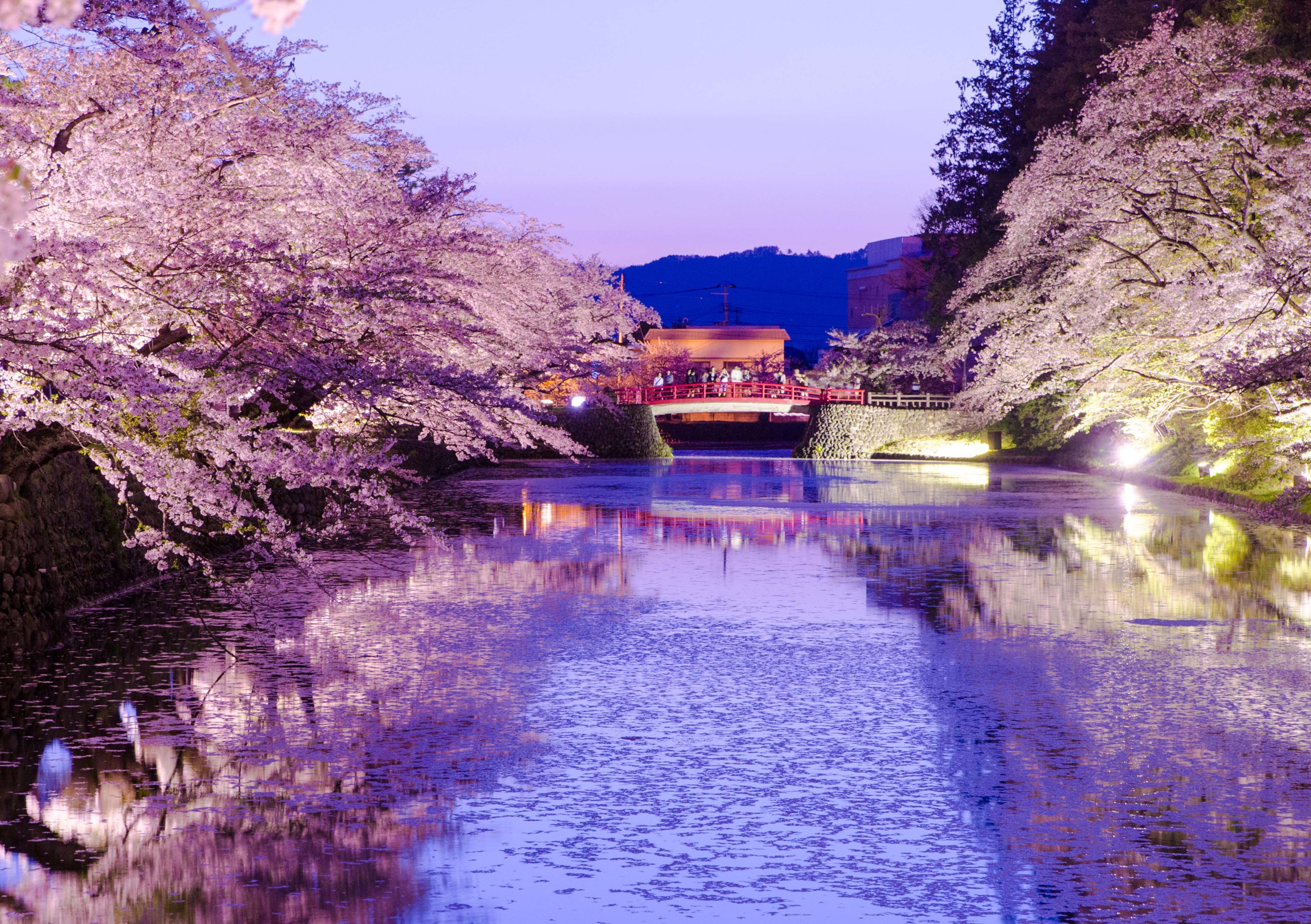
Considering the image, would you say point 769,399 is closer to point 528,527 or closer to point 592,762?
point 528,527

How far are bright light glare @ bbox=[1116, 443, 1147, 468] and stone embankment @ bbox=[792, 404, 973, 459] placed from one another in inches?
953

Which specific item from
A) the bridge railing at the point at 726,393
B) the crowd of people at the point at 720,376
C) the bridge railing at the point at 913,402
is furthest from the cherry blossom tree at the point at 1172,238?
the crowd of people at the point at 720,376

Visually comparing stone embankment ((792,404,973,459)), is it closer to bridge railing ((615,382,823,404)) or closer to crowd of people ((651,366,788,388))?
bridge railing ((615,382,823,404))

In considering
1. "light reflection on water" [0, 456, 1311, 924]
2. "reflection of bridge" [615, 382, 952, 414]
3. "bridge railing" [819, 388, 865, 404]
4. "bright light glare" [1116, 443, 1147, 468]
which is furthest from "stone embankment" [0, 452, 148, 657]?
"bridge railing" [819, 388, 865, 404]

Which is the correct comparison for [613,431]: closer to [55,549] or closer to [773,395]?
[773,395]

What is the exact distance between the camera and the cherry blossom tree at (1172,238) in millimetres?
25453

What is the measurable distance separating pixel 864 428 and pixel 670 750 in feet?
209

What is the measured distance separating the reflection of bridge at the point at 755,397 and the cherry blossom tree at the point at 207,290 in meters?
49.9

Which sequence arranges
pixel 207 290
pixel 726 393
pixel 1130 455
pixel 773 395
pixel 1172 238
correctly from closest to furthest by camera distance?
pixel 207 290 < pixel 1172 238 < pixel 1130 455 < pixel 726 393 < pixel 773 395

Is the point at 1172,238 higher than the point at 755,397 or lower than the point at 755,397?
higher

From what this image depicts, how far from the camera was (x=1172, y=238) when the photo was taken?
31484mm

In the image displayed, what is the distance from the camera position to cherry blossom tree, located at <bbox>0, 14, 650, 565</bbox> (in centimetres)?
1049

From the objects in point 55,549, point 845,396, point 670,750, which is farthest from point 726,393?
point 670,750

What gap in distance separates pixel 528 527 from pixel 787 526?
14.9 ft
